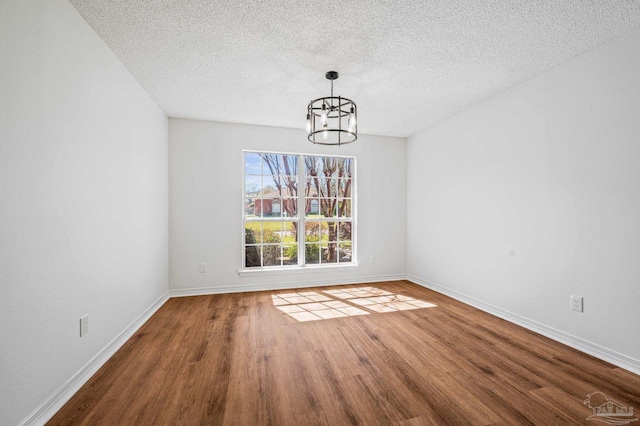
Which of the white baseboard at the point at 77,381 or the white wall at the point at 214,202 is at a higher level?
the white wall at the point at 214,202

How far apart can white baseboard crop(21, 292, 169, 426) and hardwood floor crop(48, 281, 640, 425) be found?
0.05m

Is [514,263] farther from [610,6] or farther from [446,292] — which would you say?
[610,6]

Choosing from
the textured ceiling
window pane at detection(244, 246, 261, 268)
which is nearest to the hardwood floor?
window pane at detection(244, 246, 261, 268)

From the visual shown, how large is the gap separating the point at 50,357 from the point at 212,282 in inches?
96.2

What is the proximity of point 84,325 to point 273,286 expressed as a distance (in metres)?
2.55

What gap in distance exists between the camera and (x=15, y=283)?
1.36 m

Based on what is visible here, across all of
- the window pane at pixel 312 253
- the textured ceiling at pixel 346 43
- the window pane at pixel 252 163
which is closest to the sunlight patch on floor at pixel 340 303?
the window pane at pixel 312 253

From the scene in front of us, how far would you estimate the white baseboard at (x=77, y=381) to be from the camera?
148cm

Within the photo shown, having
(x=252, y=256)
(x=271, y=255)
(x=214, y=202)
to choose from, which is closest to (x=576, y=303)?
(x=271, y=255)

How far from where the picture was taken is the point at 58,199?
5.47ft

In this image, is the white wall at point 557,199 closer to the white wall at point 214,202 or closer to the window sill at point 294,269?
→ the window sill at point 294,269

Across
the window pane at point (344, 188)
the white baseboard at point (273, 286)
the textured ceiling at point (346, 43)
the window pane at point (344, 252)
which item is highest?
the textured ceiling at point (346, 43)

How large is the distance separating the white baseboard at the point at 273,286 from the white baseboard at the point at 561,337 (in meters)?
1.25

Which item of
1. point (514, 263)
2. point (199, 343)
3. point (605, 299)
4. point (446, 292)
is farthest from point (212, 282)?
point (605, 299)
